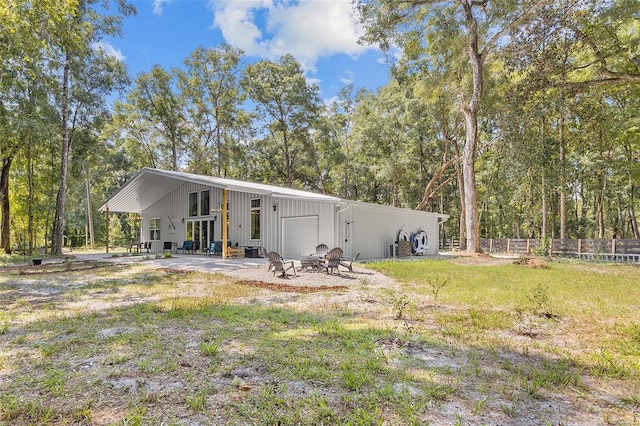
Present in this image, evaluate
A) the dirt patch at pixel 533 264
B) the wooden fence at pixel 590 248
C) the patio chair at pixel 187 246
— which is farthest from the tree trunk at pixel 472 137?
the patio chair at pixel 187 246

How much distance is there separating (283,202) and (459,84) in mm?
11626

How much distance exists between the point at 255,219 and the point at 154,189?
21.0ft

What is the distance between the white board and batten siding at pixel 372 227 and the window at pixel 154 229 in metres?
11.8

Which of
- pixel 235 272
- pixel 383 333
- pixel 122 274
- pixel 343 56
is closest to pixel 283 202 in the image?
pixel 235 272

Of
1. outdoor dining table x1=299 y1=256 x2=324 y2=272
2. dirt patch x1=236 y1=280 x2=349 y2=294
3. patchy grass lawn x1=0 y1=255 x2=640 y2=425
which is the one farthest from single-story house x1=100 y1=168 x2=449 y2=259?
patchy grass lawn x1=0 y1=255 x2=640 y2=425

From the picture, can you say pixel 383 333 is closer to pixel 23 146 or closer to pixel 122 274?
pixel 122 274

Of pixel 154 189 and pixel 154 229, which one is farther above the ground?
pixel 154 189

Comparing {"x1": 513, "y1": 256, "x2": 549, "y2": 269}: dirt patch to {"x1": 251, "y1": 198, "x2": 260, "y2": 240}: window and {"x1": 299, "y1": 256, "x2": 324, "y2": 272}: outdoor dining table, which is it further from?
{"x1": 251, "y1": 198, "x2": 260, "y2": 240}: window

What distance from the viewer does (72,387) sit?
98.9 inches

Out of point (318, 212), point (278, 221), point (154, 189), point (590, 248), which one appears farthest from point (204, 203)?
point (590, 248)

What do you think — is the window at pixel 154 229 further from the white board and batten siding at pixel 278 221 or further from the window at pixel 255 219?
the window at pixel 255 219

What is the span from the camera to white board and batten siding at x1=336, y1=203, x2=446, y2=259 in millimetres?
13773

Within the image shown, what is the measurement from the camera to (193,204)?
1756 cm

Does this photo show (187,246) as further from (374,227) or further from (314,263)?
(314,263)
